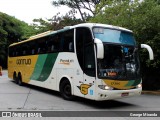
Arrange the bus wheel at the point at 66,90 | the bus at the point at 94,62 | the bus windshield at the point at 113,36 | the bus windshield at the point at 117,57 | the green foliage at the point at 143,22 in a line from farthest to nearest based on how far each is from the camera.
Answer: the green foliage at the point at 143,22 → the bus wheel at the point at 66,90 → the bus windshield at the point at 113,36 → the bus windshield at the point at 117,57 → the bus at the point at 94,62

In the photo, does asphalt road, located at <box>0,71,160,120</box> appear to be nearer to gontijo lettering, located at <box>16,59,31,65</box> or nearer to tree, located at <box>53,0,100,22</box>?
gontijo lettering, located at <box>16,59,31,65</box>

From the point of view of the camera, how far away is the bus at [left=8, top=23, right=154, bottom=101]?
416 inches

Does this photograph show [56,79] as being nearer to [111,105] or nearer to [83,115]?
[111,105]

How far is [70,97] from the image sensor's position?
12719mm

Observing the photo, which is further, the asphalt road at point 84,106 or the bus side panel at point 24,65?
the bus side panel at point 24,65

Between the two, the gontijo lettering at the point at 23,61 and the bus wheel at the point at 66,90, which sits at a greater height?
the gontijo lettering at the point at 23,61

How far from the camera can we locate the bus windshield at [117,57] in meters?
10.7

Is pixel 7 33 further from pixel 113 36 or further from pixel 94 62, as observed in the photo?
pixel 94 62

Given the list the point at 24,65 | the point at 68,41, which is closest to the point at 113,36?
the point at 68,41

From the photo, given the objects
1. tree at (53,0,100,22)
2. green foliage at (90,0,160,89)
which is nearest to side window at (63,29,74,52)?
green foliage at (90,0,160,89)

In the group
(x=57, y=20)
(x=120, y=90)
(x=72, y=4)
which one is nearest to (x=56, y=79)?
(x=120, y=90)

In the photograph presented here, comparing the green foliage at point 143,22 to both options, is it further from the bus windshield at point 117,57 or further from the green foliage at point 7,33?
the green foliage at point 7,33

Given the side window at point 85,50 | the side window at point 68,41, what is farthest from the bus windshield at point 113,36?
the side window at point 68,41

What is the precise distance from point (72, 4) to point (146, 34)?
83.8ft
